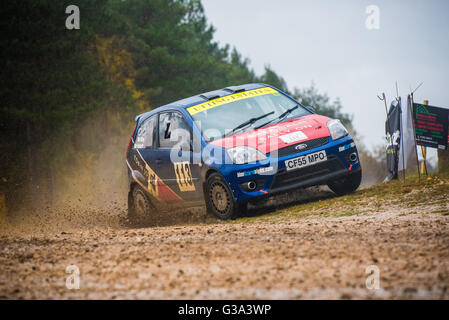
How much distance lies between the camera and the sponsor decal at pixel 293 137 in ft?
27.0

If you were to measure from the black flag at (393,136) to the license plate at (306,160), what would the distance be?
4670 mm

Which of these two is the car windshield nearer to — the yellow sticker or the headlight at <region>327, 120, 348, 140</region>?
the yellow sticker

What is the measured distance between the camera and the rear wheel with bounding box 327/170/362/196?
918 centimetres

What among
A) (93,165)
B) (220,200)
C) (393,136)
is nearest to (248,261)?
(220,200)

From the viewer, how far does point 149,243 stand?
6.18 m

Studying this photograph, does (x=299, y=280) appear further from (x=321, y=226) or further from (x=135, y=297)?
(x=321, y=226)

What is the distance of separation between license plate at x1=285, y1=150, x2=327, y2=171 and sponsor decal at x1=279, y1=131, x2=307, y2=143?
0.26m

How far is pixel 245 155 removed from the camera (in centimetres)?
803

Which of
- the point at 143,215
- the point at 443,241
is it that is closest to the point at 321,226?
the point at 443,241

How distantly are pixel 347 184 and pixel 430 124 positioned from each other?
14.1 feet

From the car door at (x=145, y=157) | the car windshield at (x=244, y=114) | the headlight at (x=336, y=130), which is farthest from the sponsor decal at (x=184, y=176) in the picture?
the headlight at (x=336, y=130)

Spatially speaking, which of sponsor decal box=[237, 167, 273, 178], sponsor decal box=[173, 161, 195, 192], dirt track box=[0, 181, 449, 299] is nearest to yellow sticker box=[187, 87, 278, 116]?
sponsor decal box=[173, 161, 195, 192]
